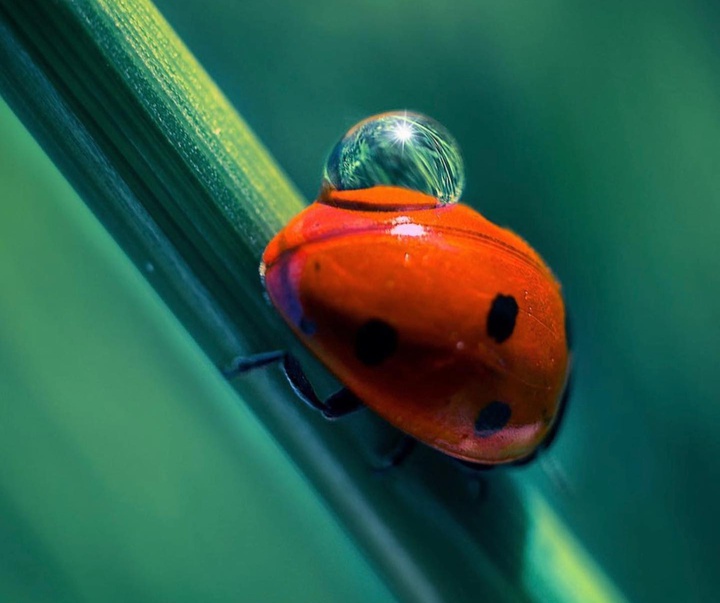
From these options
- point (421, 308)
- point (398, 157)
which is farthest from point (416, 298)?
point (398, 157)

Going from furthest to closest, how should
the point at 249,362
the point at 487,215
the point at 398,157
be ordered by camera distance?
1. the point at 487,215
2. the point at 398,157
3. the point at 249,362

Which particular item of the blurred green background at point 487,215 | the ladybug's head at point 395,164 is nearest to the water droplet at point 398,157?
the ladybug's head at point 395,164

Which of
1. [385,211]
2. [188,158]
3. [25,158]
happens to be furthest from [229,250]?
[25,158]

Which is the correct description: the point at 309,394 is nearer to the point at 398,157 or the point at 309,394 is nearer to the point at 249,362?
the point at 249,362

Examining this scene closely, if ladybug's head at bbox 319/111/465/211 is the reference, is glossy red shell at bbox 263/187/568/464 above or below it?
below

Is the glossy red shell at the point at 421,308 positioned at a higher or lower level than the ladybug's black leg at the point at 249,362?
lower

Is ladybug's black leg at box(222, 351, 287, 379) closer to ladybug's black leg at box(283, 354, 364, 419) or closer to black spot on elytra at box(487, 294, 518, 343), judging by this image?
ladybug's black leg at box(283, 354, 364, 419)

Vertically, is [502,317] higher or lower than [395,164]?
lower

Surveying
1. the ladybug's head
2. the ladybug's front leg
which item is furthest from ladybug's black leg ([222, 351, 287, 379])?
the ladybug's head

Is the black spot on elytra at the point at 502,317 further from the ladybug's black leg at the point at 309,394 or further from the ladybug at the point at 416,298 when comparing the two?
the ladybug's black leg at the point at 309,394
